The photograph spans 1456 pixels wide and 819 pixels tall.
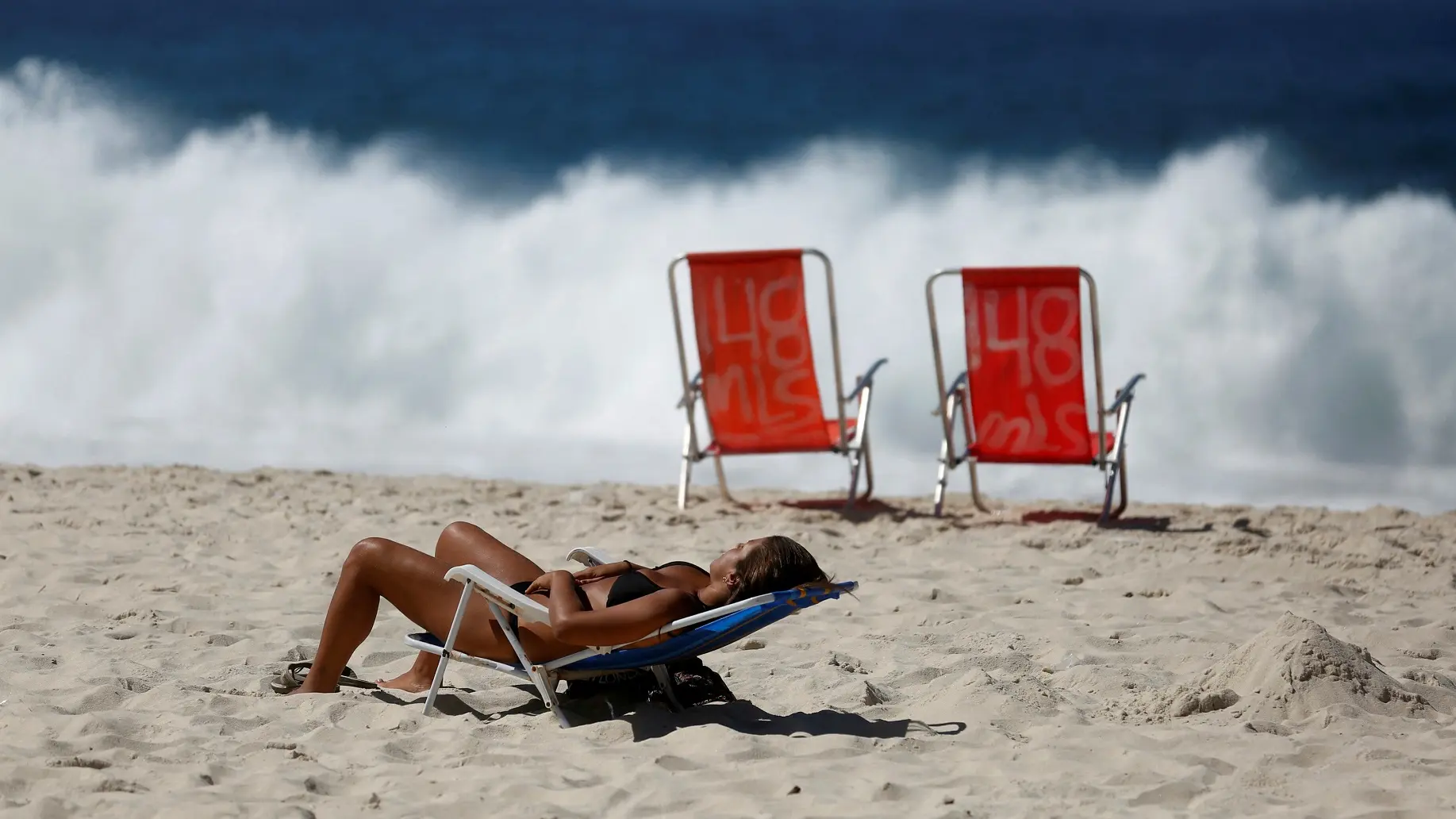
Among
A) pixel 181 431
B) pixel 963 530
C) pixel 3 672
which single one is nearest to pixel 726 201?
pixel 181 431

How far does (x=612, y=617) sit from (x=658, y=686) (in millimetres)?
379

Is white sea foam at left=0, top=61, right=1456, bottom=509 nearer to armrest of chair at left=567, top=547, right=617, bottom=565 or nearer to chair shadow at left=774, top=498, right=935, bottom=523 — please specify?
chair shadow at left=774, top=498, right=935, bottom=523

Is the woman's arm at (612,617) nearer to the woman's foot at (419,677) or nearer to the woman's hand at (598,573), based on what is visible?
the woman's hand at (598,573)

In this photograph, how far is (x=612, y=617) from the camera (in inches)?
118

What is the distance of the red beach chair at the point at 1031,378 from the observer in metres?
6.34

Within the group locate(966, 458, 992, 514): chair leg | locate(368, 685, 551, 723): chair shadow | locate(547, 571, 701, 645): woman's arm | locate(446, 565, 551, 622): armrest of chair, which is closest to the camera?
locate(547, 571, 701, 645): woman's arm

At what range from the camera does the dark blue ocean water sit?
551 inches

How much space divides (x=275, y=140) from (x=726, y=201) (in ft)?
16.4

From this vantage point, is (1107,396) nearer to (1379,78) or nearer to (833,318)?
(1379,78)

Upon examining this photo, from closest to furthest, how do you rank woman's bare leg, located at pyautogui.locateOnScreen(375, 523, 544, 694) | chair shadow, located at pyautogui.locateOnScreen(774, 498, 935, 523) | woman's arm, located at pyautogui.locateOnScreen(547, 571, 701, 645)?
woman's arm, located at pyautogui.locateOnScreen(547, 571, 701, 645) → woman's bare leg, located at pyautogui.locateOnScreen(375, 523, 544, 694) → chair shadow, located at pyautogui.locateOnScreen(774, 498, 935, 523)

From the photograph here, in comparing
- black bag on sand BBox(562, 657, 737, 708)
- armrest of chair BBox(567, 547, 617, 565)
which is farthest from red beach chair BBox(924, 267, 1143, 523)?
black bag on sand BBox(562, 657, 737, 708)

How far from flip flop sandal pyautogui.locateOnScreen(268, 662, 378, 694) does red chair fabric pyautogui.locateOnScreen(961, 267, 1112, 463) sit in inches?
139

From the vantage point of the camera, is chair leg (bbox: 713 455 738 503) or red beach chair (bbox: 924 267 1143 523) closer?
red beach chair (bbox: 924 267 1143 523)

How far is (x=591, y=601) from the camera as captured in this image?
10.3 ft
